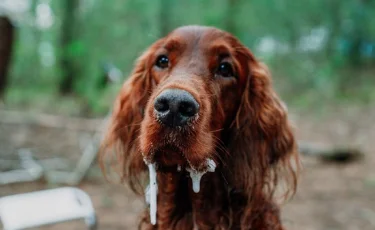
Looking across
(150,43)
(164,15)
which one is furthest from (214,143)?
(164,15)

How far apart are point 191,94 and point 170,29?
11.3m

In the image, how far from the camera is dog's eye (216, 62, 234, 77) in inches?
91.3

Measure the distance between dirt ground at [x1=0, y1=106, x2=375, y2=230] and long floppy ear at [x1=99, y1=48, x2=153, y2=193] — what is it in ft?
4.83

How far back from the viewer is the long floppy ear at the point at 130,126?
8.36ft

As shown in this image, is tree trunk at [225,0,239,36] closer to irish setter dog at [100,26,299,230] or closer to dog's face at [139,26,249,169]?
irish setter dog at [100,26,299,230]

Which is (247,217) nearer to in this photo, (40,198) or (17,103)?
(40,198)

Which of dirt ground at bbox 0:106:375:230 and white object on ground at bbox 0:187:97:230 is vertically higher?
A: white object on ground at bbox 0:187:97:230

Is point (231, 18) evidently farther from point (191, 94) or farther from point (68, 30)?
point (191, 94)

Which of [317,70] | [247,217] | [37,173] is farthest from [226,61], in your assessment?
[317,70]

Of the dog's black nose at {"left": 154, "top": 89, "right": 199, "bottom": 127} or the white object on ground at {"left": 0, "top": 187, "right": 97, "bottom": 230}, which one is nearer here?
the dog's black nose at {"left": 154, "top": 89, "right": 199, "bottom": 127}

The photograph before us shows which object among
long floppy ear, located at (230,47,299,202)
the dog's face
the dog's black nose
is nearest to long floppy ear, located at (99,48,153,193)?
the dog's face

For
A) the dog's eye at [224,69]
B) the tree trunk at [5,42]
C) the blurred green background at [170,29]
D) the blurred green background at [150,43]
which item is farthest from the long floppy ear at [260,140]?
the blurred green background at [170,29]

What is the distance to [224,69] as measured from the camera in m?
2.33

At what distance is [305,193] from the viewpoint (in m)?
6.17
